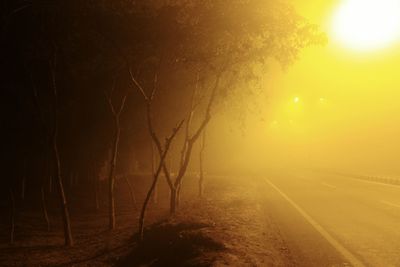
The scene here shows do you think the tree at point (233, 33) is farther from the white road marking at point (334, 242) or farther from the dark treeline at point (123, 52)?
the white road marking at point (334, 242)

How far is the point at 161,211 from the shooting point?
78.0 ft

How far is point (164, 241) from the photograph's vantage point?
46.1ft

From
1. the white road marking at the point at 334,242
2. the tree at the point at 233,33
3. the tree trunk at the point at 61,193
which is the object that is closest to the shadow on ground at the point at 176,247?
the tree trunk at the point at 61,193

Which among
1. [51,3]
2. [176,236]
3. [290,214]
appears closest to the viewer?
[176,236]

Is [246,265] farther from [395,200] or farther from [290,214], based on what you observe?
[395,200]

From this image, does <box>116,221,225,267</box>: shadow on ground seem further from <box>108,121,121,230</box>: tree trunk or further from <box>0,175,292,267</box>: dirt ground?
<box>108,121,121,230</box>: tree trunk

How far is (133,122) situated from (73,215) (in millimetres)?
8082

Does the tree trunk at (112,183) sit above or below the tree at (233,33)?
below

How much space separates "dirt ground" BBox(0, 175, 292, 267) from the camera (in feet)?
A: 36.5

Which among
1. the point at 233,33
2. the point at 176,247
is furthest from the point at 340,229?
the point at 233,33

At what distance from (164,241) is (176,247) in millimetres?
1947

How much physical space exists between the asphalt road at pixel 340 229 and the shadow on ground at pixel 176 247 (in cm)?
206

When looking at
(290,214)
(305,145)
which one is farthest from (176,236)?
(305,145)

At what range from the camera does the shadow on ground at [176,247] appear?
1090 centimetres
